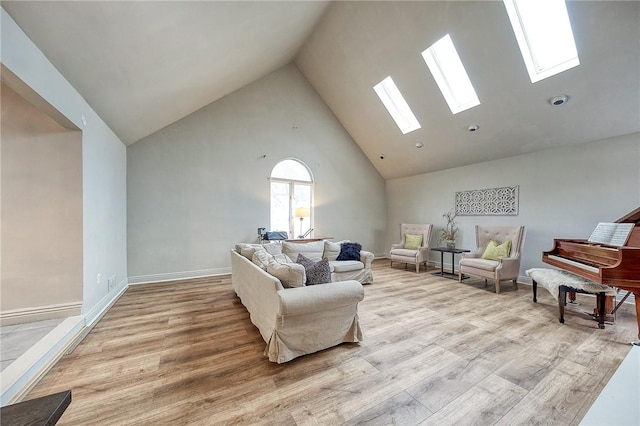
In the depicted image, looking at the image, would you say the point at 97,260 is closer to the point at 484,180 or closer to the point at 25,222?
the point at 25,222

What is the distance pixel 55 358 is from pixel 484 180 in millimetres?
6707

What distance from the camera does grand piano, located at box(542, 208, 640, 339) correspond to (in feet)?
6.51

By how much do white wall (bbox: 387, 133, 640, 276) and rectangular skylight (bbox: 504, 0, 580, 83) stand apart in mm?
1533

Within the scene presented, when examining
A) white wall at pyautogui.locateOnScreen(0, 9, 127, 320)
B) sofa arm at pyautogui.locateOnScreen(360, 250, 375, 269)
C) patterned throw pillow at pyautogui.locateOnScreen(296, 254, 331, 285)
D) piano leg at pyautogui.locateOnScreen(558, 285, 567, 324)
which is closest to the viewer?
white wall at pyautogui.locateOnScreen(0, 9, 127, 320)

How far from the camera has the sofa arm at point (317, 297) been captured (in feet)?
6.26

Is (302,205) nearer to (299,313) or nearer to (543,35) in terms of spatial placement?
(299,313)

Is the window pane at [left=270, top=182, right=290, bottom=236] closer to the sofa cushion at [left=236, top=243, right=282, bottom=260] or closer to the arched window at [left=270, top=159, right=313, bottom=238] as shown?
the arched window at [left=270, top=159, right=313, bottom=238]

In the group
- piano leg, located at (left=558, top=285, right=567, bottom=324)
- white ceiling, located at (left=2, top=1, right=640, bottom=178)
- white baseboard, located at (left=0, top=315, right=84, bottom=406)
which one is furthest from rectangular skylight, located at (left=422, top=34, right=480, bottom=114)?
white baseboard, located at (left=0, top=315, right=84, bottom=406)

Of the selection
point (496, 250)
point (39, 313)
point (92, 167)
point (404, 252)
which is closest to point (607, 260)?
point (496, 250)

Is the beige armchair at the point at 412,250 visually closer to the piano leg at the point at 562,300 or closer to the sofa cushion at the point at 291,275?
the piano leg at the point at 562,300

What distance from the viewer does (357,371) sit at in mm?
1879

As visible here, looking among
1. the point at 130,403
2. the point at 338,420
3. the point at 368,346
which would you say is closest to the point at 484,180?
the point at 368,346

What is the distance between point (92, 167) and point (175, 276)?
245cm

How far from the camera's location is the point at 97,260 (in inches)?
112
